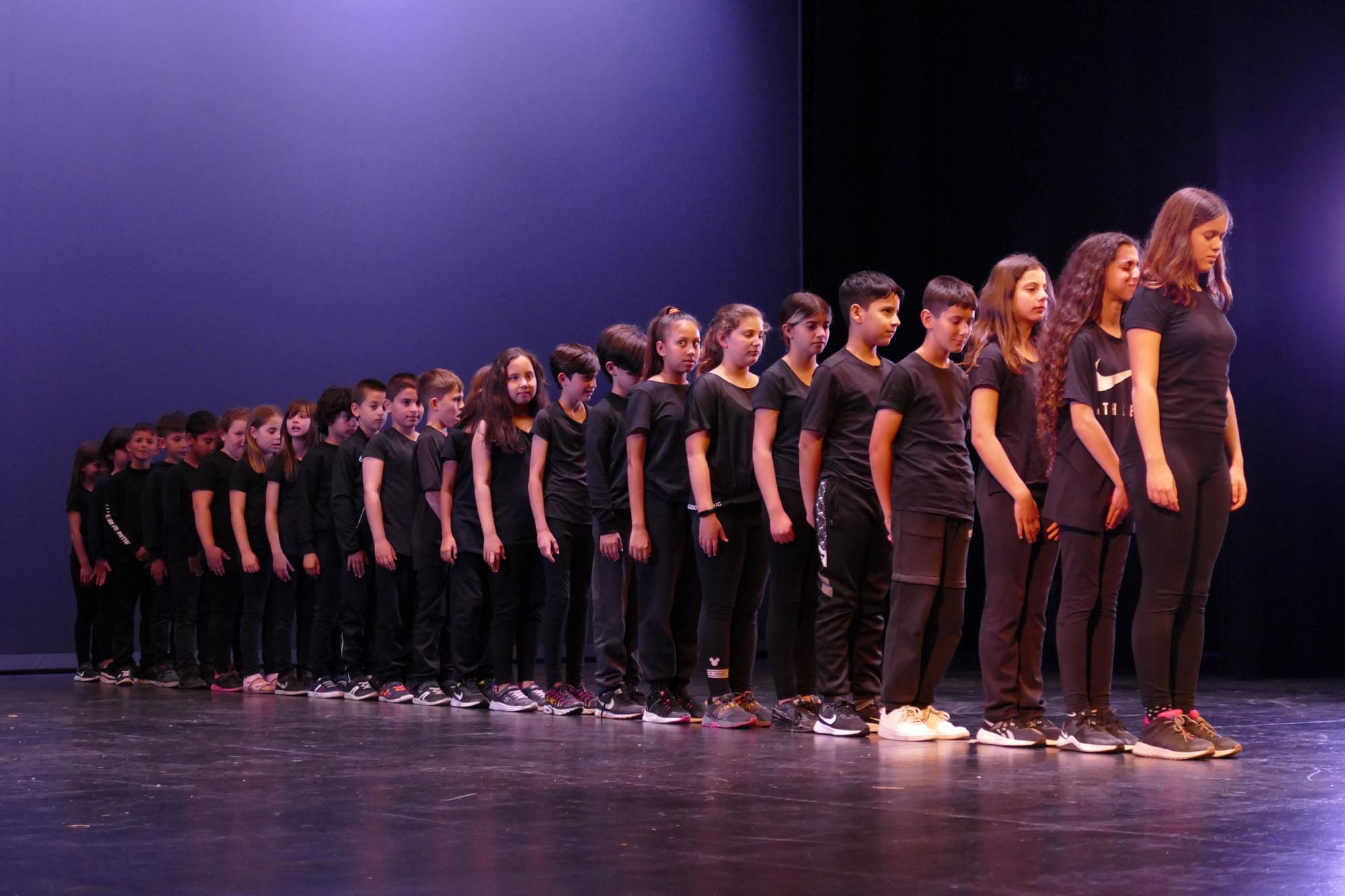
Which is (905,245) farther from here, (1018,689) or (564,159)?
(1018,689)

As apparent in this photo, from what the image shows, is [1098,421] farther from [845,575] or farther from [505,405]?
[505,405]

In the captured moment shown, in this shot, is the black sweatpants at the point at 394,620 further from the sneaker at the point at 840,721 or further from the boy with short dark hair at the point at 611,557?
the sneaker at the point at 840,721

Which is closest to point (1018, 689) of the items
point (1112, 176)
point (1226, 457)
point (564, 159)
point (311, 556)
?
point (1226, 457)

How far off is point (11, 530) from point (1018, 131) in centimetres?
531

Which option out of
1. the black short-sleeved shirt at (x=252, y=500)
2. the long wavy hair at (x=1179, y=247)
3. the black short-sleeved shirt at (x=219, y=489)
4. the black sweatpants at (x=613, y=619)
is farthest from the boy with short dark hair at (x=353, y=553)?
the long wavy hair at (x=1179, y=247)

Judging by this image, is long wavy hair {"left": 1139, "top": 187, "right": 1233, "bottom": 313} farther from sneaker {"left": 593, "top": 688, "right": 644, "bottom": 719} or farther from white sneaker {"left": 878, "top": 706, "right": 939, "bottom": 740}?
sneaker {"left": 593, "top": 688, "right": 644, "bottom": 719}

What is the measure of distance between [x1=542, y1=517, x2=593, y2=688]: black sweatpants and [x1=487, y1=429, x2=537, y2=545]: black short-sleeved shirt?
0.10 metres

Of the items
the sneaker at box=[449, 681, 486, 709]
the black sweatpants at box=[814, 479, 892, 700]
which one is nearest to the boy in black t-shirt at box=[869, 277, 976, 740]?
the black sweatpants at box=[814, 479, 892, 700]

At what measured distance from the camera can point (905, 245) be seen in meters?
7.80

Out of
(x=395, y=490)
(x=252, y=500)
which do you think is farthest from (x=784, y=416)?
(x=252, y=500)

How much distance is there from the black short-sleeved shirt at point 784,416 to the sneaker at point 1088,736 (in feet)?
3.50

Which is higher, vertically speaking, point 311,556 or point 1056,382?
point 1056,382

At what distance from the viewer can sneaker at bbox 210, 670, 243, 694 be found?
6141mm

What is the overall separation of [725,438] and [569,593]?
36.1 inches
